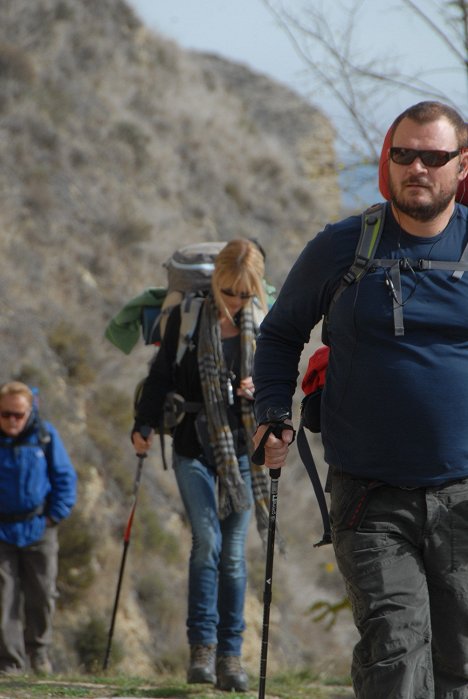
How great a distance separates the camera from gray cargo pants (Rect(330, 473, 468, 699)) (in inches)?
133

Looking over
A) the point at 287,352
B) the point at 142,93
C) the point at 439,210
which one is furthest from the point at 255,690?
the point at 142,93

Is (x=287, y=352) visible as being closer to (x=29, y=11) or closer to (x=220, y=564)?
(x=220, y=564)

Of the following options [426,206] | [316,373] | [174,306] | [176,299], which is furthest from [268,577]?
[176,299]

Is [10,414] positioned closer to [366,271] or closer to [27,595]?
[27,595]

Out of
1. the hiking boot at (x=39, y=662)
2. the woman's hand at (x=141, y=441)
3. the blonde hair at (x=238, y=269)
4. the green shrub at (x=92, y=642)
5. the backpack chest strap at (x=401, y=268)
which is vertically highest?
the blonde hair at (x=238, y=269)

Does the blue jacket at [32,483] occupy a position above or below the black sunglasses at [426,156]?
below

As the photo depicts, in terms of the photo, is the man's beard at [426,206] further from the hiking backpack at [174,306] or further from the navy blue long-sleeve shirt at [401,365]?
the hiking backpack at [174,306]

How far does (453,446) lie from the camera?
3467mm

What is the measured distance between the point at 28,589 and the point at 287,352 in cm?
538

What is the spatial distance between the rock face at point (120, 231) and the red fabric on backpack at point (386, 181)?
5.68 metres

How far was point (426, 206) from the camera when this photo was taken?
352 cm

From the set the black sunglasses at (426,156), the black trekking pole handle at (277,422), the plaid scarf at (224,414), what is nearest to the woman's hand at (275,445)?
the black trekking pole handle at (277,422)

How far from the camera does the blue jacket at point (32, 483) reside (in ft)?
27.1

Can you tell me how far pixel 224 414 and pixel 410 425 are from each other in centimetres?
246
